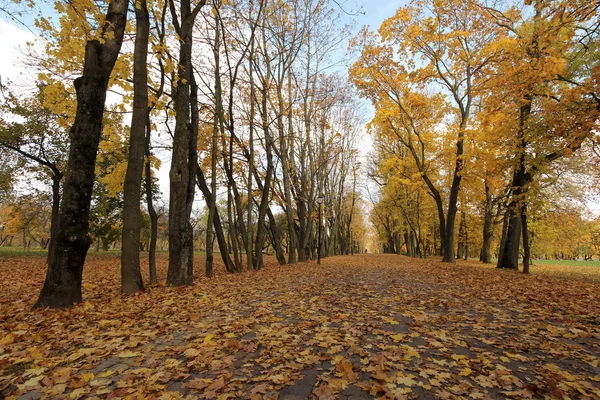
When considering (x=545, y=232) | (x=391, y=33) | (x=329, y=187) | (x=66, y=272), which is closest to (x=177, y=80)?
(x=66, y=272)

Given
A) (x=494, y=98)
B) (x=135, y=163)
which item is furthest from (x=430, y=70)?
(x=135, y=163)

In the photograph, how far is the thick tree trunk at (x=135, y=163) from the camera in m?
6.48

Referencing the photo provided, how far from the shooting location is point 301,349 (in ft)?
11.5

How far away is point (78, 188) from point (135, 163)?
140 cm

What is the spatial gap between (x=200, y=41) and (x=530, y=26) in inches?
537

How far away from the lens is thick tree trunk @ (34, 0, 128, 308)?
523cm

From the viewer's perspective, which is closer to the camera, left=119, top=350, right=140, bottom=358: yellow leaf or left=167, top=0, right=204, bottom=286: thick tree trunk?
left=119, top=350, right=140, bottom=358: yellow leaf

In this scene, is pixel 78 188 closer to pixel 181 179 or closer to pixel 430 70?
pixel 181 179

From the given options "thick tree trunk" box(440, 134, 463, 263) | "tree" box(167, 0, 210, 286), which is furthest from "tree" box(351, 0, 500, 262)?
"tree" box(167, 0, 210, 286)

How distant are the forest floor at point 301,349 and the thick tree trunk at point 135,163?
100 cm

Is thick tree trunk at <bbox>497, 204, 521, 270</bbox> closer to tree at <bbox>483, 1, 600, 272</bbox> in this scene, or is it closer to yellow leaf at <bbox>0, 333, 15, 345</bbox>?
tree at <bbox>483, 1, 600, 272</bbox>

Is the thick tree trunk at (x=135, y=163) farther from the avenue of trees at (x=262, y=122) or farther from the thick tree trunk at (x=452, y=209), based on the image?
the thick tree trunk at (x=452, y=209)

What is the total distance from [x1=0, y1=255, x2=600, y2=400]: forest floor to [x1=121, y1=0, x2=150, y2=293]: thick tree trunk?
1.00m

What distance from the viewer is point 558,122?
7.08 metres
